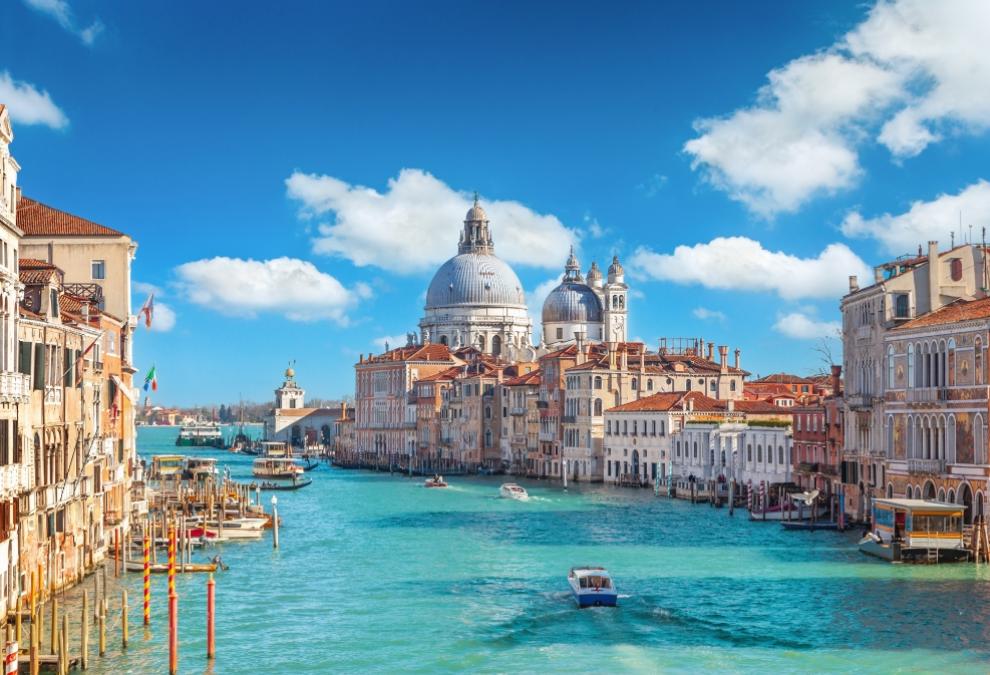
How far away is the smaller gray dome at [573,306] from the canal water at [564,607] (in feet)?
181

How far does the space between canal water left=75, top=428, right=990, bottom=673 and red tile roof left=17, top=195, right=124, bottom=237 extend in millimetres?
7235

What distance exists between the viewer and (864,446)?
119 feet

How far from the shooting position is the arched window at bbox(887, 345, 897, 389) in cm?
3344

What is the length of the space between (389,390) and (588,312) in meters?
13.7

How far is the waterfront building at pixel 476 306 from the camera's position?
328 feet

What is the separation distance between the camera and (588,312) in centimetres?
9369

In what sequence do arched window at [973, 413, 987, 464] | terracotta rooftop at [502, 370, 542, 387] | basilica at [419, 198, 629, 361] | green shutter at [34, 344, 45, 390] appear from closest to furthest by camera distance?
green shutter at [34, 344, 45, 390]
arched window at [973, 413, 987, 464]
terracotta rooftop at [502, 370, 542, 387]
basilica at [419, 198, 629, 361]

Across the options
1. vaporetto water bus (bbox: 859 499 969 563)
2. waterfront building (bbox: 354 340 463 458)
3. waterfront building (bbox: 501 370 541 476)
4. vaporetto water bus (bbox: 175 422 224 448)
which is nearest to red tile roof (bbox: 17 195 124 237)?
vaporetto water bus (bbox: 859 499 969 563)

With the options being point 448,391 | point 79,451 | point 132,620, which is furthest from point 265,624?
point 448,391

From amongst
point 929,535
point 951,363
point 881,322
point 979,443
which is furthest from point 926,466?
point 881,322

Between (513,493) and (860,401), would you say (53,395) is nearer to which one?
(860,401)

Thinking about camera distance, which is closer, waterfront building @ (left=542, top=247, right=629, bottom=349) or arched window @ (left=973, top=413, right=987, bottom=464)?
arched window @ (left=973, top=413, right=987, bottom=464)

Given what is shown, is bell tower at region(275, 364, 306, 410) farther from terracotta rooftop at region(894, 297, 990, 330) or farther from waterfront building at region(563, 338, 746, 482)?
terracotta rooftop at region(894, 297, 990, 330)

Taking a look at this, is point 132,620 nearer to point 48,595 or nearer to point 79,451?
point 48,595
